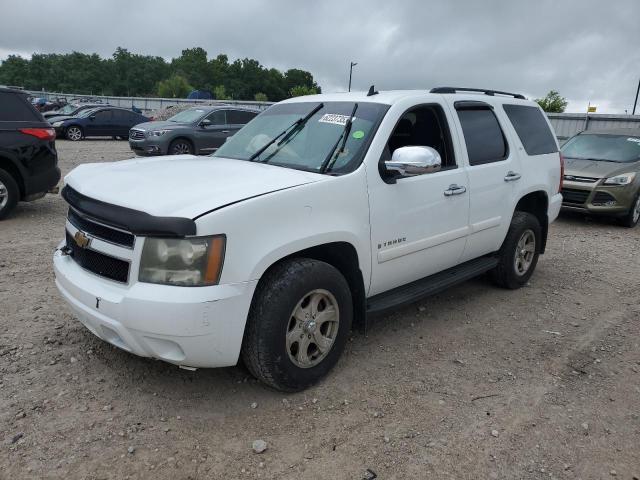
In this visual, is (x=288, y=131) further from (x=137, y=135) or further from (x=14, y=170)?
(x=137, y=135)

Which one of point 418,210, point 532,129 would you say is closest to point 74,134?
point 532,129

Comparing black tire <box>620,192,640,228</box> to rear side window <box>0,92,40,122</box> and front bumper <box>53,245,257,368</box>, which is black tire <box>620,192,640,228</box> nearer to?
front bumper <box>53,245,257,368</box>

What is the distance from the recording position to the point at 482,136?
4.52 meters

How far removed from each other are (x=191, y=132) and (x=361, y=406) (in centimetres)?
1281

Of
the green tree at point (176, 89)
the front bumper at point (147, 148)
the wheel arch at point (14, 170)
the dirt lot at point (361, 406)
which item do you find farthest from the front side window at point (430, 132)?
the green tree at point (176, 89)

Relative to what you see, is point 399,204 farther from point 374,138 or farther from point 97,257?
point 97,257

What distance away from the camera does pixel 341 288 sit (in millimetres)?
3244

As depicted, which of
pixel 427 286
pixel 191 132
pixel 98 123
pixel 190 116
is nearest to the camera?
pixel 427 286

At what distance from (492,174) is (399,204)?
1.34 meters

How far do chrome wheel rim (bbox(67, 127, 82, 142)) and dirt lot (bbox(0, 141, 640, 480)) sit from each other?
18.0 meters

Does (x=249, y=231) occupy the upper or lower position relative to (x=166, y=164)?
lower

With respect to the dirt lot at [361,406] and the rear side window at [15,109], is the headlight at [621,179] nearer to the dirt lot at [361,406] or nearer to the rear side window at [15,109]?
the dirt lot at [361,406]

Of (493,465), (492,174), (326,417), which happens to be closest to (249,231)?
(326,417)

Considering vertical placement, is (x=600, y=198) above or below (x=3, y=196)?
below
